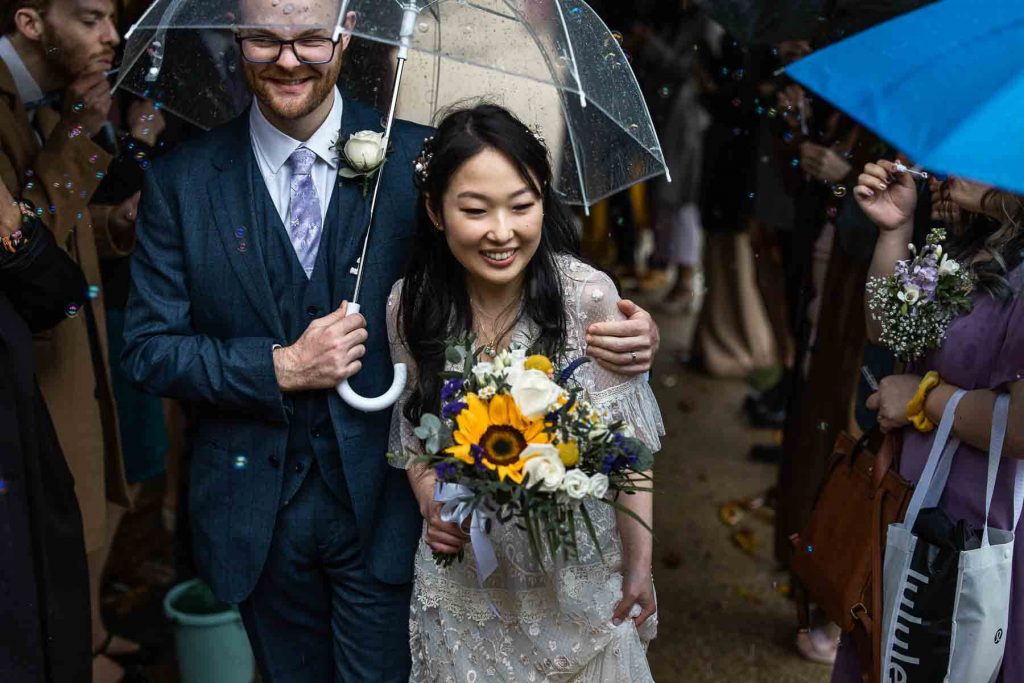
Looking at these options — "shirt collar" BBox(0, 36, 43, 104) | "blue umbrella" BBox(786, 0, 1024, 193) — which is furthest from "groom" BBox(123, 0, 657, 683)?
"blue umbrella" BBox(786, 0, 1024, 193)

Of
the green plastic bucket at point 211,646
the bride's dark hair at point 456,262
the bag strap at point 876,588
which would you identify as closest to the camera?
the bride's dark hair at point 456,262

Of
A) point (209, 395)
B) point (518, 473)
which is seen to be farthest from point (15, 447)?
point (518, 473)

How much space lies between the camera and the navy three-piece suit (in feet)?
10.2

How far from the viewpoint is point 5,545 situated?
2977 mm

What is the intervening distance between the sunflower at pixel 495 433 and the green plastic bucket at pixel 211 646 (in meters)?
2.02

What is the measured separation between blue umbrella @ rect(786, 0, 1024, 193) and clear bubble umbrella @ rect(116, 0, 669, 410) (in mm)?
514

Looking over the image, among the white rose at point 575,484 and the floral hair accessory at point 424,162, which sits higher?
the floral hair accessory at point 424,162

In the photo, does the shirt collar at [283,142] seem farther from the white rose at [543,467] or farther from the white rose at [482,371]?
the white rose at [543,467]

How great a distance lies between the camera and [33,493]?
308 centimetres


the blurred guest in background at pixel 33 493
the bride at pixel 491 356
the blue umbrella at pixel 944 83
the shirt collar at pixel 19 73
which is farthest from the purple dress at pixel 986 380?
the shirt collar at pixel 19 73

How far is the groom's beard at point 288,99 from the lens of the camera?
9.93 feet

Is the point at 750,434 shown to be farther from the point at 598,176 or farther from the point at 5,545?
the point at 5,545

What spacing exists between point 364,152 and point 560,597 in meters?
1.25

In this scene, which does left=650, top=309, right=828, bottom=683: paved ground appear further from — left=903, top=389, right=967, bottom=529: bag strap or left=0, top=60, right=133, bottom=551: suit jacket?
left=0, top=60, right=133, bottom=551: suit jacket
